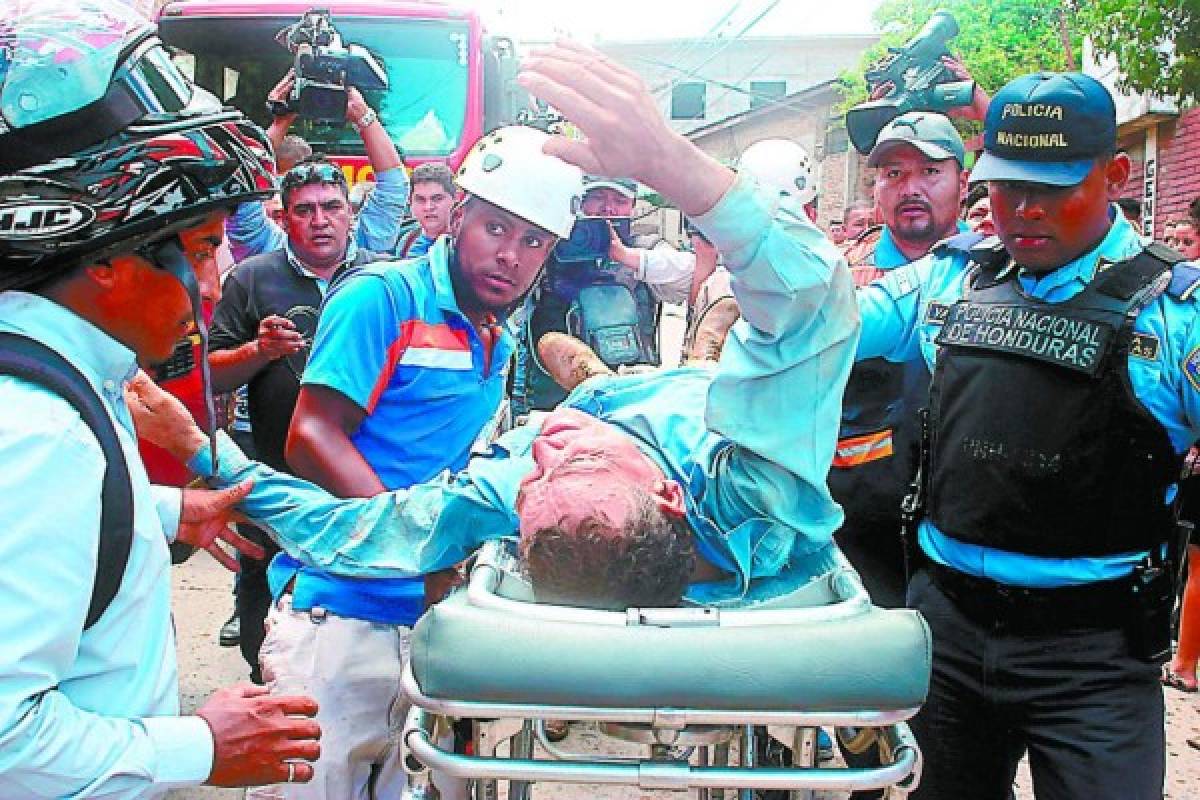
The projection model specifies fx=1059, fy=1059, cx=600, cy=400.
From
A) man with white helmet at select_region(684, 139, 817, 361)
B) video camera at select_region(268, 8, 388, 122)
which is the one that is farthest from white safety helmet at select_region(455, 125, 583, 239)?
video camera at select_region(268, 8, 388, 122)

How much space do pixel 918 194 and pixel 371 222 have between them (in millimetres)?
2517

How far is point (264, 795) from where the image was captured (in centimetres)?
240

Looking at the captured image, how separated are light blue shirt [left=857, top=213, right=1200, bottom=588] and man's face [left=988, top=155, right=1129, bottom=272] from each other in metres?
0.03

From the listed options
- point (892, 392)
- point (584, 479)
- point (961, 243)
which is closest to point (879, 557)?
point (892, 392)

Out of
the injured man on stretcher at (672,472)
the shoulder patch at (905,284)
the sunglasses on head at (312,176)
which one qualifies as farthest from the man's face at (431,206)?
the injured man on stretcher at (672,472)

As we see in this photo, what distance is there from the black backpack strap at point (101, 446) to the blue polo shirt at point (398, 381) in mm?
1084

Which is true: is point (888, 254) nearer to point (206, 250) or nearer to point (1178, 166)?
point (206, 250)

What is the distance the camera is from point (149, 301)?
55.6 inches

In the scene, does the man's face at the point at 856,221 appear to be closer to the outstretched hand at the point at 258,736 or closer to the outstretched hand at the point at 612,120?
the outstretched hand at the point at 612,120

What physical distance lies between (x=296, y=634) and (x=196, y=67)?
6.65 meters

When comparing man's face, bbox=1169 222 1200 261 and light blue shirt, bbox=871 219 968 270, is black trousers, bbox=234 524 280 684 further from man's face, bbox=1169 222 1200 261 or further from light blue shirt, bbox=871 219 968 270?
man's face, bbox=1169 222 1200 261

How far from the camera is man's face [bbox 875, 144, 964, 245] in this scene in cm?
336

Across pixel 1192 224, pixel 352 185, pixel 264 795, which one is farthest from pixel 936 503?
pixel 352 185

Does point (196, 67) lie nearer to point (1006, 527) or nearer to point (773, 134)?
point (1006, 527)
